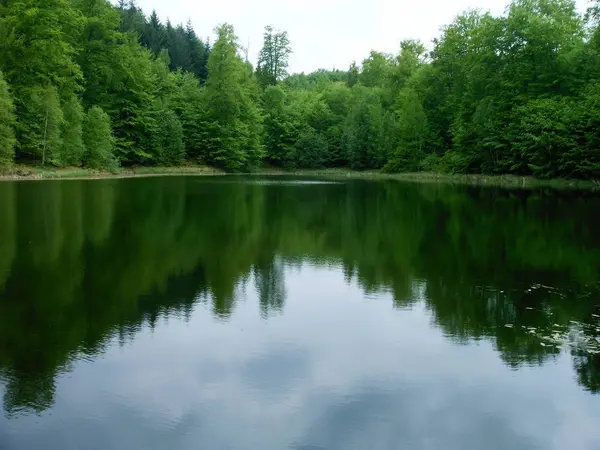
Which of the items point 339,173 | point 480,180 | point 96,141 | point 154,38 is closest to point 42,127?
point 96,141

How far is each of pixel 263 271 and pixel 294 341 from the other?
466cm

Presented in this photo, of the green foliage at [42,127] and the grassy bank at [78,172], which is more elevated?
the green foliage at [42,127]

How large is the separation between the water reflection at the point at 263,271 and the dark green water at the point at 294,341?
0.17 ft

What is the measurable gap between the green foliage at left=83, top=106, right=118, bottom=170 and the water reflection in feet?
82.3

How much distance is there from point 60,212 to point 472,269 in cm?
1439

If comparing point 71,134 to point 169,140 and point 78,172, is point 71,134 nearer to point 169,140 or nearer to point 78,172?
point 78,172

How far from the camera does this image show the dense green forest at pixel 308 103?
44.7 m

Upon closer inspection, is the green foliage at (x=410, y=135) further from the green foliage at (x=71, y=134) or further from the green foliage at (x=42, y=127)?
the green foliage at (x=42, y=127)

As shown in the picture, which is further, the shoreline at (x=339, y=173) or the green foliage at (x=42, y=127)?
the green foliage at (x=42, y=127)

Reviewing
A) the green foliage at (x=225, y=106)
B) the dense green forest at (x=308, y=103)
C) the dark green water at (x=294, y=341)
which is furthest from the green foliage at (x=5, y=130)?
the green foliage at (x=225, y=106)

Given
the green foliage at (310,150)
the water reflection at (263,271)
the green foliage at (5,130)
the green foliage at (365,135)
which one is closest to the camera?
the water reflection at (263,271)

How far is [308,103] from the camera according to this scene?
83.8 metres

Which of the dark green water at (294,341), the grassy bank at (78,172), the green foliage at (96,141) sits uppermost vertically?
the green foliage at (96,141)

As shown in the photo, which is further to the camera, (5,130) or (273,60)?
(273,60)
